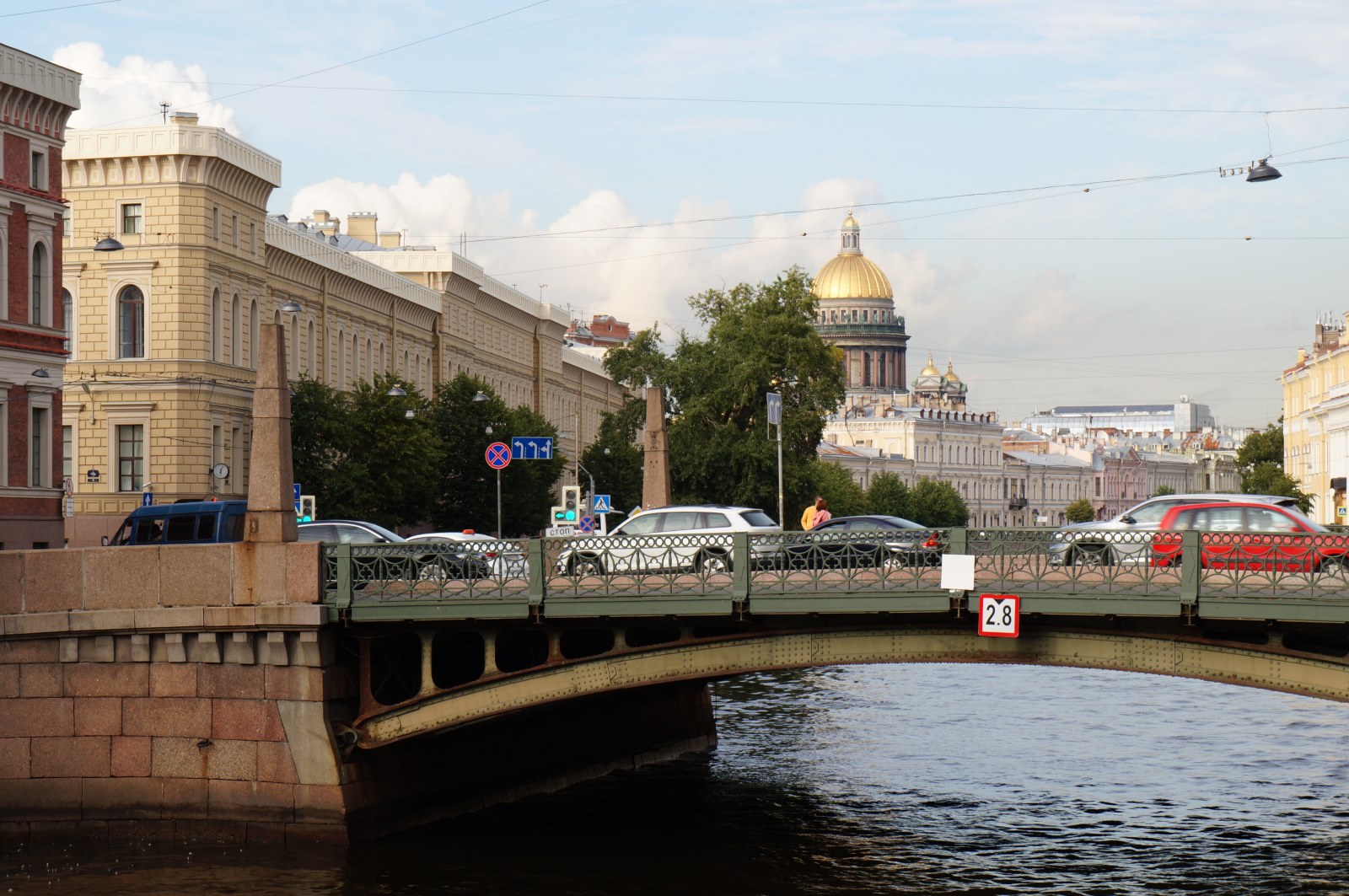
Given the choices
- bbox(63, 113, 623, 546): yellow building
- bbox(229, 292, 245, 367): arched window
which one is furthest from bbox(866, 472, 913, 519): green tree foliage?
bbox(63, 113, 623, 546): yellow building

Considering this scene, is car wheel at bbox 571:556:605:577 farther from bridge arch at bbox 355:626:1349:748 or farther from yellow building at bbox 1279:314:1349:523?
yellow building at bbox 1279:314:1349:523

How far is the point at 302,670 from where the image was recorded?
24.4m

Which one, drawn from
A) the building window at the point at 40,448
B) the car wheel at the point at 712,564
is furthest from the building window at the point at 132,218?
the car wheel at the point at 712,564

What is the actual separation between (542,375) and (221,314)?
50.0 metres

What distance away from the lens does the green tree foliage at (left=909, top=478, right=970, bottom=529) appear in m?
165

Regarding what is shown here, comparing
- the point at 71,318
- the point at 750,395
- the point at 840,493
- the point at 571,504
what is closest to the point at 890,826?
the point at 571,504

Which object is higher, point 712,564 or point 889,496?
point 889,496

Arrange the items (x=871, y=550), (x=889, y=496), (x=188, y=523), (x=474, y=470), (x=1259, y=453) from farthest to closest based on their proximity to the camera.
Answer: (x=1259, y=453), (x=889, y=496), (x=474, y=470), (x=188, y=523), (x=871, y=550)

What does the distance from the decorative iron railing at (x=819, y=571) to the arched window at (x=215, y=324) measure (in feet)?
112

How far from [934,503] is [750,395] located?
299ft

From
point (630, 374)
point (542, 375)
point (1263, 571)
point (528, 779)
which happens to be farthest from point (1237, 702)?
point (542, 375)

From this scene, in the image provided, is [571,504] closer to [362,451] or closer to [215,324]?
[362,451]

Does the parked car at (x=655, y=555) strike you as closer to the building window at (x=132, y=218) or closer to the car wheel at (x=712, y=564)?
the car wheel at (x=712, y=564)

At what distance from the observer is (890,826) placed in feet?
89.2
